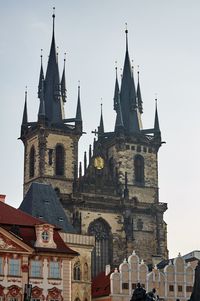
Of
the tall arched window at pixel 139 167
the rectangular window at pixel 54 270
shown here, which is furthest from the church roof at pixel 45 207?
the tall arched window at pixel 139 167

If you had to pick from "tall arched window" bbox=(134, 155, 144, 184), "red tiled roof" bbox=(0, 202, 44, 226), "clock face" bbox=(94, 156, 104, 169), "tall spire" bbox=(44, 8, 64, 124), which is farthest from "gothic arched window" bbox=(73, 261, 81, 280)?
"tall arched window" bbox=(134, 155, 144, 184)

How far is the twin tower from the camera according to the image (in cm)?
8112

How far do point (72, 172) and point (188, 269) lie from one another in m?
22.6

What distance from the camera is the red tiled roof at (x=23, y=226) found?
4431 cm

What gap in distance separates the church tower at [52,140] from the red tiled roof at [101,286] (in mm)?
15824

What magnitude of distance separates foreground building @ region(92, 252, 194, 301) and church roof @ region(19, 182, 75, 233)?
615 cm

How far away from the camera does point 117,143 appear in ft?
288

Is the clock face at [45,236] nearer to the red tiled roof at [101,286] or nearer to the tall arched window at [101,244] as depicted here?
the red tiled roof at [101,286]

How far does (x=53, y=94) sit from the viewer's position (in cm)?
8794

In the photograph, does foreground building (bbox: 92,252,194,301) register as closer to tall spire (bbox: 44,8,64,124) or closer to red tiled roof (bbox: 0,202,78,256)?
red tiled roof (bbox: 0,202,78,256)

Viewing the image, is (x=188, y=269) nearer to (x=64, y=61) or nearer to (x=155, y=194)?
(x=155, y=194)

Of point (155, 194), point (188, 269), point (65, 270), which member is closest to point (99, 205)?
point (155, 194)

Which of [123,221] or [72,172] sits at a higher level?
[72,172]

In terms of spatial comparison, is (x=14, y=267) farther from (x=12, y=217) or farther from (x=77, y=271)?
(x=77, y=271)
